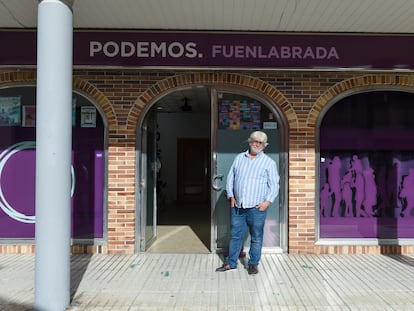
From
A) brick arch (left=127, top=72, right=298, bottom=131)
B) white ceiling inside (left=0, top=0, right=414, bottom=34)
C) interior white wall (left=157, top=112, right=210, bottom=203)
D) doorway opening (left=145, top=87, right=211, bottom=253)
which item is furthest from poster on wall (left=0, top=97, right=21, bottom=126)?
interior white wall (left=157, top=112, right=210, bottom=203)

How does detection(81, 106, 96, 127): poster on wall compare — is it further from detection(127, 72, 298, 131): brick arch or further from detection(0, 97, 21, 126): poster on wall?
detection(0, 97, 21, 126): poster on wall

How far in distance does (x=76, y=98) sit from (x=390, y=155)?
4.72 metres

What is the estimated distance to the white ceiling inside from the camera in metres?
5.03

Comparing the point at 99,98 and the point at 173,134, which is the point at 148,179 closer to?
the point at 99,98

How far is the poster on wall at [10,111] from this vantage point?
6.48m

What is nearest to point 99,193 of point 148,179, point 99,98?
point 148,179

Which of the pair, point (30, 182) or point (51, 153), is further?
point (30, 182)

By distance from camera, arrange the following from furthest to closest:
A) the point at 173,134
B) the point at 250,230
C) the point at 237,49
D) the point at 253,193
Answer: the point at 173,134
the point at 237,49
the point at 250,230
the point at 253,193

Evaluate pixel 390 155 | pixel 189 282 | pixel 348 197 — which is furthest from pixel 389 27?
pixel 189 282

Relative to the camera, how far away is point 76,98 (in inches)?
255

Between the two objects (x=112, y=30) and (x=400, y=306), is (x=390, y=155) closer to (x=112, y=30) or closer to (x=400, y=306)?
(x=400, y=306)

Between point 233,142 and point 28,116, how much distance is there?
304 centimetres

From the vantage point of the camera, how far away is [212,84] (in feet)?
20.9

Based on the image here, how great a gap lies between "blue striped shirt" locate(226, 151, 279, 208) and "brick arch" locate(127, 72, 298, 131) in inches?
50.0
